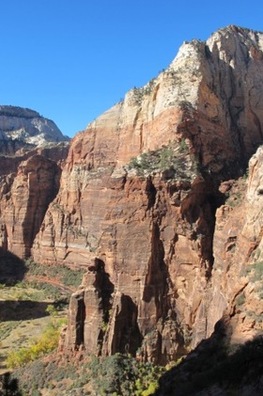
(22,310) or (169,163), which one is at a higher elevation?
(169,163)

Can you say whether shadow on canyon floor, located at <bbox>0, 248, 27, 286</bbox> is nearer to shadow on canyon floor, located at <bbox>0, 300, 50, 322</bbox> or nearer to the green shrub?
shadow on canyon floor, located at <bbox>0, 300, 50, 322</bbox>

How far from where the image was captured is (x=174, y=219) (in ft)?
159

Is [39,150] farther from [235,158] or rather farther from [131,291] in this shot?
[131,291]

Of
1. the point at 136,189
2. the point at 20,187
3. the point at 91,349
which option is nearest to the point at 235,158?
the point at 136,189

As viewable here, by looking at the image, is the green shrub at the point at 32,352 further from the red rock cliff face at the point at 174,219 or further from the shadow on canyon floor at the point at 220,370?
the shadow on canyon floor at the point at 220,370

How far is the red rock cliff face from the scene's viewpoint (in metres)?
45.3

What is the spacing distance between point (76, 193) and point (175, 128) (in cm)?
3900

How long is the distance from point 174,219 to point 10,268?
55984mm

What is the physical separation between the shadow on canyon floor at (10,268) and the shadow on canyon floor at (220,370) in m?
67.8

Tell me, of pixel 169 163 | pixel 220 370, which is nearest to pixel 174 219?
pixel 169 163

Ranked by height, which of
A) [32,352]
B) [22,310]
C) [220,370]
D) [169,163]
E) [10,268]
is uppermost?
[169,163]

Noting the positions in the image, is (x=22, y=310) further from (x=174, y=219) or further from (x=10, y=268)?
(x=174, y=219)

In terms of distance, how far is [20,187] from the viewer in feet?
331

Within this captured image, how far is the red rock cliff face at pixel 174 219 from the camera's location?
149 feet
